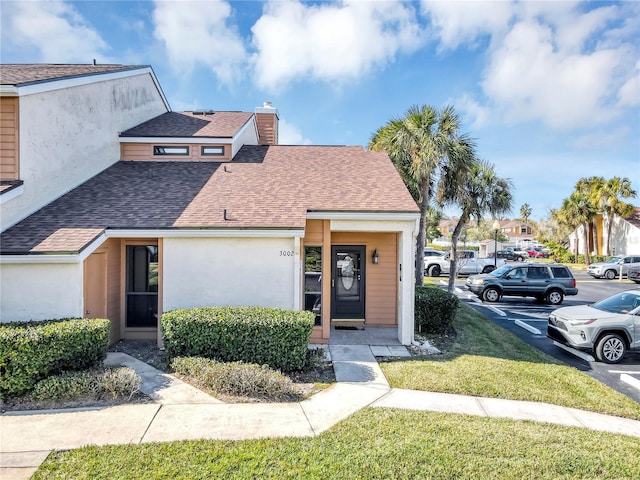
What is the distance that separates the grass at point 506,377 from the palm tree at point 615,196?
3245cm

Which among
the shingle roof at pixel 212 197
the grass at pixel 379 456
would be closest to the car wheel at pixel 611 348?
the grass at pixel 379 456

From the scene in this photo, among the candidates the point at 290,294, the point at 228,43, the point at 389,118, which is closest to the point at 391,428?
the point at 290,294

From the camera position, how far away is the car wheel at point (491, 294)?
15570 millimetres

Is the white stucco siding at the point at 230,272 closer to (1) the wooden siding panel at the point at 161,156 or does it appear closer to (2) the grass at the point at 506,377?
(2) the grass at the point at 506,377

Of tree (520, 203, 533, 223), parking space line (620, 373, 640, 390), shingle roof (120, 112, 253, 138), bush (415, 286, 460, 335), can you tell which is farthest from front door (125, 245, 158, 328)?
tree (520, 203, 533, 223)

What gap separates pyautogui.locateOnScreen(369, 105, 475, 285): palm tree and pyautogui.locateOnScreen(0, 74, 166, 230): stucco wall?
930 cm

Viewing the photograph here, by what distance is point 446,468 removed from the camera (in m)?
3.69

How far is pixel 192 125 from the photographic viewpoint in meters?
12.8

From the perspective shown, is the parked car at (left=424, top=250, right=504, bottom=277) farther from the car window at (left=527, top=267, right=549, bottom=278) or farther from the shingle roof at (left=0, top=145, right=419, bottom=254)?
the shingle roof at (left=0, top=145, right=419, bottom=254)

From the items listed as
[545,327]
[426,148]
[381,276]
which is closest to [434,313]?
[381,276]

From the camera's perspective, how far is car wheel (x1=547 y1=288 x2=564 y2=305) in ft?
49.5

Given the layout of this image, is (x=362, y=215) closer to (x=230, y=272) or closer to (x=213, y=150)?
(x=230, y=272)

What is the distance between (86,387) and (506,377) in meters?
7.32

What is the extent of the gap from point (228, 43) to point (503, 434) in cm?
1280
